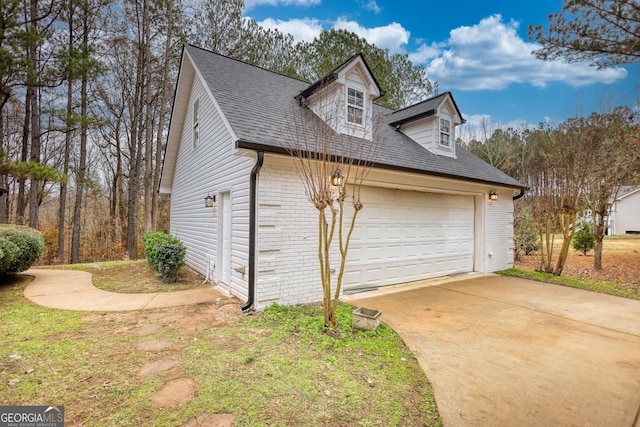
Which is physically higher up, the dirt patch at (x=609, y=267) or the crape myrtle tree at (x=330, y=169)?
the crape myrtle tree at (x=330, y=169)

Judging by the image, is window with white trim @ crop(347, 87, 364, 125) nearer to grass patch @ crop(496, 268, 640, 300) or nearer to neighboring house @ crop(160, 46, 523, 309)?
neighboring house @ crop(160, 46, 523, 309)

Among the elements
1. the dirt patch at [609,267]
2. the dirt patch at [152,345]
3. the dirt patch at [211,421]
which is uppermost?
the dirt patch at [211,421]

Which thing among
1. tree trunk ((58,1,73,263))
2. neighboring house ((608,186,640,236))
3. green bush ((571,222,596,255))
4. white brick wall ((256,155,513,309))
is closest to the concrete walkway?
white brick wall ((256,155,513,309))

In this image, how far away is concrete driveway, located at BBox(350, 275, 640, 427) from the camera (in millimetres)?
2488

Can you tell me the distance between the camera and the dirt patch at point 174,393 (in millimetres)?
2406

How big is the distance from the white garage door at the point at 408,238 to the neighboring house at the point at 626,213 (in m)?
31.1

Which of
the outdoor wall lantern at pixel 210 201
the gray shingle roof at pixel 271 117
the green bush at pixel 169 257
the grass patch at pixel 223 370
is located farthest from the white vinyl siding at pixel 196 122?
the grass patch at pixel 223 370

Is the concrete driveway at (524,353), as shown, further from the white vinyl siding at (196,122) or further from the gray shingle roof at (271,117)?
the white vinyl siding at (196,122)

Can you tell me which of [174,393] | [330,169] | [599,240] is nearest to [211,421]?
[174,393]

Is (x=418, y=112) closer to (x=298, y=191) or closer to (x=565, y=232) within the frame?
(x=565, y=232)

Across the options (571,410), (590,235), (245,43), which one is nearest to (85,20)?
(245,43)

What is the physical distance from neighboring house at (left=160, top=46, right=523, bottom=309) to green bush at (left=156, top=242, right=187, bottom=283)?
0.65m

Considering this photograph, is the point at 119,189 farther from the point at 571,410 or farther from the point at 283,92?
the point at 571,410

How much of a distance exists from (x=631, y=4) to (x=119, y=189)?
21614 mm
